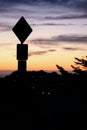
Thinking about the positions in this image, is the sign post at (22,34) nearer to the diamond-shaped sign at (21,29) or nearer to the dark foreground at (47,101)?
the diamond-shaped sign at (21,29)

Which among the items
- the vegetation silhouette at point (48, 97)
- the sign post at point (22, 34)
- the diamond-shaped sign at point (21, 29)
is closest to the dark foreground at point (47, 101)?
the vegetation silhouette at point (48, 97)

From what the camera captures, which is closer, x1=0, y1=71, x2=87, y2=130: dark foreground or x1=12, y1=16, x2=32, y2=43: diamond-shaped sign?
x1=12, y1=16, x2=32, y2=43: diamond-shaped sign

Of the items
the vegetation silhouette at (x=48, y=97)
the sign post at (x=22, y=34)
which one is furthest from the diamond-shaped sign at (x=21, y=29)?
the vegetation silhouette at (x=48, y=97)

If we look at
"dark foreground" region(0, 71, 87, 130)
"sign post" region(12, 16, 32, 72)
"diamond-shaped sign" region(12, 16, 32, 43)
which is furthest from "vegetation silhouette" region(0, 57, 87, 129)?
"diamond-shaped sign" region(12, 16, 32, 43)

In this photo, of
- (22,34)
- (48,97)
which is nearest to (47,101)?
(48,97)

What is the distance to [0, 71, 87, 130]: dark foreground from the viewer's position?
427 inches

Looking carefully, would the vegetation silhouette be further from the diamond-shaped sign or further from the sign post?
the diamond-shaped sign

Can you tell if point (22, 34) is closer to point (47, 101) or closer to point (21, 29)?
point (21, 29)

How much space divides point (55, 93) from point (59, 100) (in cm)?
44

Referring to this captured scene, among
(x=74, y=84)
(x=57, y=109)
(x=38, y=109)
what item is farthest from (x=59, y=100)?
(x=74, y=84)

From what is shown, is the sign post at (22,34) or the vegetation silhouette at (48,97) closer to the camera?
the sign post at (22,34)

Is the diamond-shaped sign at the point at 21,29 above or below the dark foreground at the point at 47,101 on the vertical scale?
above

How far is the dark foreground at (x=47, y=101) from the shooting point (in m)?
10.9

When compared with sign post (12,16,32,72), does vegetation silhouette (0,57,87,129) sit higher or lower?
lower
